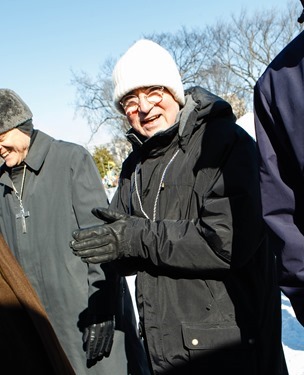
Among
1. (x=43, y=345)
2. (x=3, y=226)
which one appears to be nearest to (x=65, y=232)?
(x=3, y=226)

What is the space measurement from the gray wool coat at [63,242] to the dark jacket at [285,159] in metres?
1.60

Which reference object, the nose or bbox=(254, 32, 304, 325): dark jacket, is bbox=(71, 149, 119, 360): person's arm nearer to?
the nose

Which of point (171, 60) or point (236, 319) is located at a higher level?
point (171, 60)

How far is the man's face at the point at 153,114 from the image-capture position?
2.44 meters

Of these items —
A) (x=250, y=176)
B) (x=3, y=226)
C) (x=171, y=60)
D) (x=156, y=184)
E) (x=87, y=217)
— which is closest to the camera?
(x=250, y=176)

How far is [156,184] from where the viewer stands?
238 cm

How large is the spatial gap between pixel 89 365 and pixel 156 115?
1.54m

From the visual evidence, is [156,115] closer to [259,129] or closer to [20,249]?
[259,129]

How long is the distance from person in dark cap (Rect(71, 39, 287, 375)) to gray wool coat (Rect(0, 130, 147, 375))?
0.76m

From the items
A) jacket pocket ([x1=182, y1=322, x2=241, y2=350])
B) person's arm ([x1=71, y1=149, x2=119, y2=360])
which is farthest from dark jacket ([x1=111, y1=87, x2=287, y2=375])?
person's arm ([x1=71, y1=149, x2=119, y2=360])

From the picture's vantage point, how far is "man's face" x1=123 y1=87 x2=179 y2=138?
244cm

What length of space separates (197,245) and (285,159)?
0.69m

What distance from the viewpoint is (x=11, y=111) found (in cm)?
318

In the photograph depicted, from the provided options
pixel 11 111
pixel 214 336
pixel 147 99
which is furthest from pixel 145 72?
pixel 214 336
